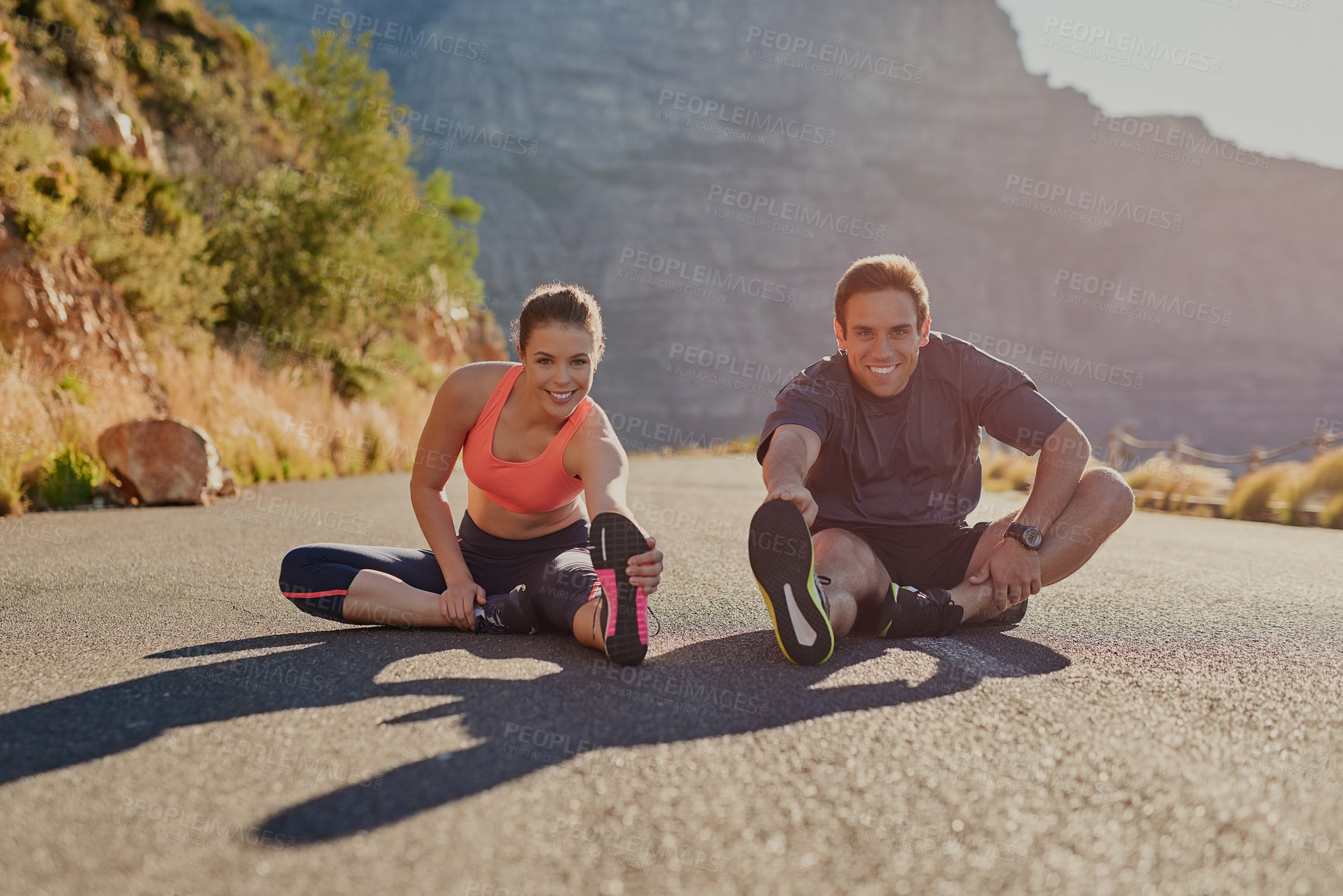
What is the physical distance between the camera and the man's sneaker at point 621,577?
8.04 ft

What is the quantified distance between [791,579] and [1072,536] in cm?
121

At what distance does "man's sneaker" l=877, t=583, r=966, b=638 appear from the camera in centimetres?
287

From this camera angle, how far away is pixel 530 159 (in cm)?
9481

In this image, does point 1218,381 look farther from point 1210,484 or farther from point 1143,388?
point 1210,484

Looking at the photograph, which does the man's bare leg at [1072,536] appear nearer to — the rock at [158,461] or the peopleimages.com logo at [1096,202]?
the rock at [158,461]

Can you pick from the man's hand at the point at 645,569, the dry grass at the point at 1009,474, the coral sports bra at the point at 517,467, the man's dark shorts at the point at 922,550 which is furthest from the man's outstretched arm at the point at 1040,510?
the dry grass at the point at 1009,474

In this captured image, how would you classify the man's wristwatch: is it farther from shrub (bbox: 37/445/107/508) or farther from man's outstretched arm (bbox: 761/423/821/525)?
shrub (bbox: 37/445/107/508)

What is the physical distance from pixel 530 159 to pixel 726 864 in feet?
327

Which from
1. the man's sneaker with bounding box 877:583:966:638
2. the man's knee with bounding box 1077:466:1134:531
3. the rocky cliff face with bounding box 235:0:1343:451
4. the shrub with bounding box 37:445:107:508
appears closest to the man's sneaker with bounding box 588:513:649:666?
the man's sneaker with bounding box 877:583:966:638

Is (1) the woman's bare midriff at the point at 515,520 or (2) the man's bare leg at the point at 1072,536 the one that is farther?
(1) the woman's bare midriff at the point at 515,520

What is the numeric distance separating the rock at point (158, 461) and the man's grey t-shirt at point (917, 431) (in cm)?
560

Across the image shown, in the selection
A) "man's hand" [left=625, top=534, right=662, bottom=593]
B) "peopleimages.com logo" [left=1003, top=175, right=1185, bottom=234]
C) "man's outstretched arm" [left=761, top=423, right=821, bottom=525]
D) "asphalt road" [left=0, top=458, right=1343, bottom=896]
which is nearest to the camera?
"asphalt road" [left=0, top=458, right=1343, bottom=896]

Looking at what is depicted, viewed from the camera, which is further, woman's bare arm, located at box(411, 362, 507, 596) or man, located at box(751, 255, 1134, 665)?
woman's bare arm, located at box(411, 362, 507, 596)

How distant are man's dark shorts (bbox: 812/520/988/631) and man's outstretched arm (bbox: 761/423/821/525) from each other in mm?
427
